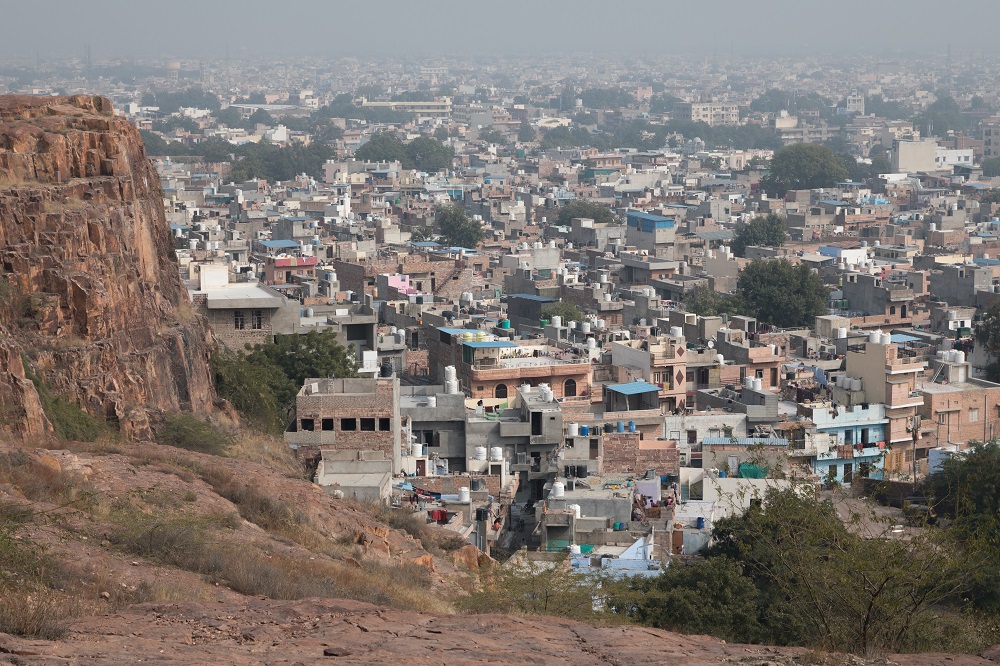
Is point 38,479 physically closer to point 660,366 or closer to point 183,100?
point 660,366

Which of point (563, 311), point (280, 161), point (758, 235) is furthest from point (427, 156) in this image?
point (563, 311)

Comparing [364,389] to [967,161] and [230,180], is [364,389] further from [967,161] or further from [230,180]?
[967,161]

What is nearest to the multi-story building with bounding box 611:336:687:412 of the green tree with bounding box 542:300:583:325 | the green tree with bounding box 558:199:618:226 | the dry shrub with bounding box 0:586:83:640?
the green tree with bounding box 542:300:583:325

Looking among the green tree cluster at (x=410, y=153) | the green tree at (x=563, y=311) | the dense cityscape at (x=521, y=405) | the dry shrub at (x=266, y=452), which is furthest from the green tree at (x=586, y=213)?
the dry shrub at (x=266, y=452)

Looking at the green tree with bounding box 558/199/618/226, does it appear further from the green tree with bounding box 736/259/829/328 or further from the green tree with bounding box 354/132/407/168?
the green tree with bounding box 354/132/407/168

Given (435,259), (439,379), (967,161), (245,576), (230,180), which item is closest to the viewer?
(245,576)

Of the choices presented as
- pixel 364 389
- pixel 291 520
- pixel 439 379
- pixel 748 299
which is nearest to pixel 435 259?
pixel 748 299
